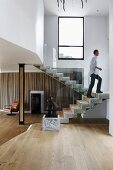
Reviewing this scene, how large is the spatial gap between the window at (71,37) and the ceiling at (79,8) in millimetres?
391

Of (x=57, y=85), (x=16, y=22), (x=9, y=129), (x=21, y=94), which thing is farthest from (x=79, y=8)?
(x=16, y=22)

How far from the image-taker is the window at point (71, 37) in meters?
11.5

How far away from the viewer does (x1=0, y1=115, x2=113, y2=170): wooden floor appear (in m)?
4.69

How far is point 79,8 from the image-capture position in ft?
34.3

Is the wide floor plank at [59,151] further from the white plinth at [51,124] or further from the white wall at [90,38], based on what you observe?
the white wall at [90,38]

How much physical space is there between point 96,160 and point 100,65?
6874mm

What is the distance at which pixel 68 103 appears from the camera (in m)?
11.1

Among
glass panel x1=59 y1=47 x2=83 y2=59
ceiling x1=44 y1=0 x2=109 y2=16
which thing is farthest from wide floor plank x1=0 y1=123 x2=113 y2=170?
ceiling x1=44 y1=0 x2=109 y2=16

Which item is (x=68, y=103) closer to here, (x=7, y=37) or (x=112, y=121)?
(x=112, y=121)

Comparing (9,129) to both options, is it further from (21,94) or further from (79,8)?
(79,8)

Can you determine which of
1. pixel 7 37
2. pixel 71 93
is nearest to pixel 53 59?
pixel 71 93

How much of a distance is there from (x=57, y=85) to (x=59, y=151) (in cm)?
701

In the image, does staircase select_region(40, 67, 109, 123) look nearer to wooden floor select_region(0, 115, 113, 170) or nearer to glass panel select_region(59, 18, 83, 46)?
wooden floor select_region(0, 115, 113, 170)

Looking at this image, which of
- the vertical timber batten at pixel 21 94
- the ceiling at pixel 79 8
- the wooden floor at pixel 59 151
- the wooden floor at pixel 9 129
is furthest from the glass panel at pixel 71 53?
the wooden floor at pixel 59 151
